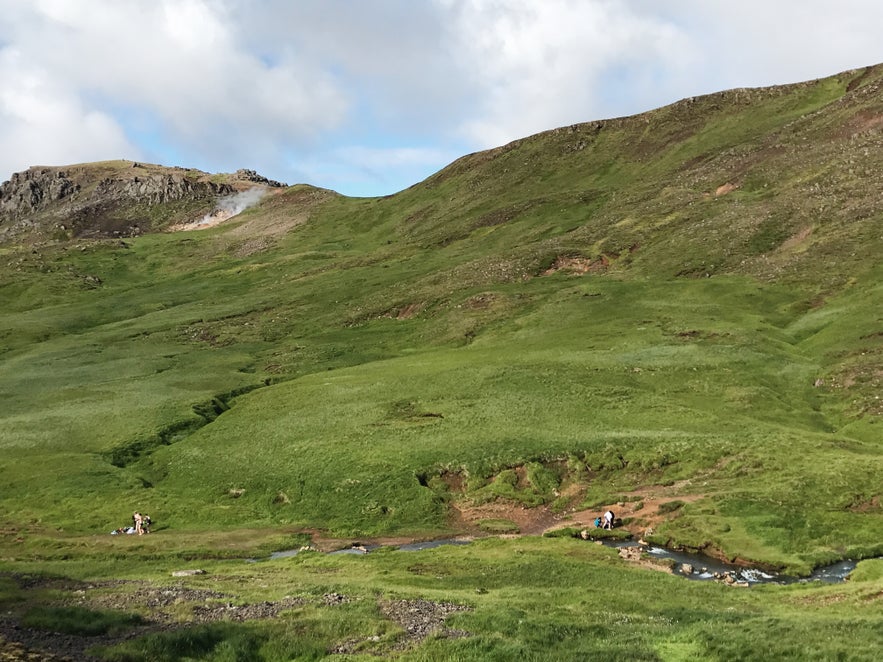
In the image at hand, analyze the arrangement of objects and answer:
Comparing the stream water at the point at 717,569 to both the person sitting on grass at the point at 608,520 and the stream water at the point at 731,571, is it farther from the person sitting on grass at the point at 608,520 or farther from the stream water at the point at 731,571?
the person sitting on grass at the point at 608,520

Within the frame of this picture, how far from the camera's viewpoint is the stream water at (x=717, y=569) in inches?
1491

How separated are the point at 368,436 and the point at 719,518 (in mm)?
34238

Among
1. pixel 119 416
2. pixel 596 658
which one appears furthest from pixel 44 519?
pixel 596 658

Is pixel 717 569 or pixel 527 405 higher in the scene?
pixel 527 405

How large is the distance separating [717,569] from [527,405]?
33.1 m

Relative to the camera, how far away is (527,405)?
237 ft

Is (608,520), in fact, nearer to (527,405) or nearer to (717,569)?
(717,569)

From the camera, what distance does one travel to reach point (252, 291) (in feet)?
569

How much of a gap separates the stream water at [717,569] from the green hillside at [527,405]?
906mm

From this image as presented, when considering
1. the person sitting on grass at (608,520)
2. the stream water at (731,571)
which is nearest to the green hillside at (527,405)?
the stream water at (731,571)

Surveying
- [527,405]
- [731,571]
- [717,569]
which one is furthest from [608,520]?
[527,405]

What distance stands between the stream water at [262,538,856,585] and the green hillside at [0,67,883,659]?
35.7 inches

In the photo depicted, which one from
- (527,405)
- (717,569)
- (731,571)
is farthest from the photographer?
(527,405)

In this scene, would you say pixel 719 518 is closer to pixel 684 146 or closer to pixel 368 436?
pixel 368 436
